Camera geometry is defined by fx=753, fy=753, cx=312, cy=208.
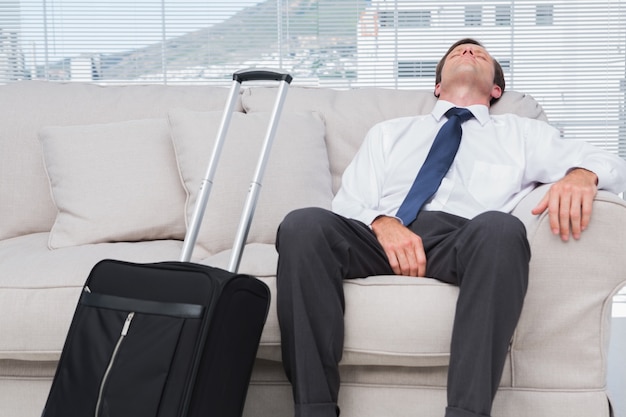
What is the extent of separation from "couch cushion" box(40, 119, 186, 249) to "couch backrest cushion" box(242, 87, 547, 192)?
→ 379 mm

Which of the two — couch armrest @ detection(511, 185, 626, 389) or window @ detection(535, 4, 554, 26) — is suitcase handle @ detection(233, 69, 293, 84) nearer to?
couch armrest @ detection(511, 185, 626, 389)

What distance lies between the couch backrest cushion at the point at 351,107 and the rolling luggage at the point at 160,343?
929 mm

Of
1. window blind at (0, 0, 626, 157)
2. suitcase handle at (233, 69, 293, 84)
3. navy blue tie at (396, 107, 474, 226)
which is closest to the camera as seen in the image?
suitcase handle at (233, 69, 293, 84)

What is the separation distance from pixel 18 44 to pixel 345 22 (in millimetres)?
1485

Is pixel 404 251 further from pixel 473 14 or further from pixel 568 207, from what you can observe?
pixel 473 14

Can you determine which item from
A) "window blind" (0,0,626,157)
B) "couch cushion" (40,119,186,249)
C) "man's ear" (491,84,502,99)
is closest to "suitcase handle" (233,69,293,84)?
"couch cushion" (40,119,186,249)

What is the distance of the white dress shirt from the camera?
204 centimetres

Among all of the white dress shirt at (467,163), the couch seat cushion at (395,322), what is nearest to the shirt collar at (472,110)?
the white dress shirt at (467,163)

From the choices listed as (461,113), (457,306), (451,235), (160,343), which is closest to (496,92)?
(461,113)

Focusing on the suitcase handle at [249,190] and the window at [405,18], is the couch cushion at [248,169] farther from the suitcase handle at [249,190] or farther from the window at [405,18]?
the window at [405,18]

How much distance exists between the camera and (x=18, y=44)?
341 centimetres

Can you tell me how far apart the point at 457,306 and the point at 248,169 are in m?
0.87

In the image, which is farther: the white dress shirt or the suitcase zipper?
the white dress shirt

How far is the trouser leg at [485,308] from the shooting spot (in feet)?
4.99
